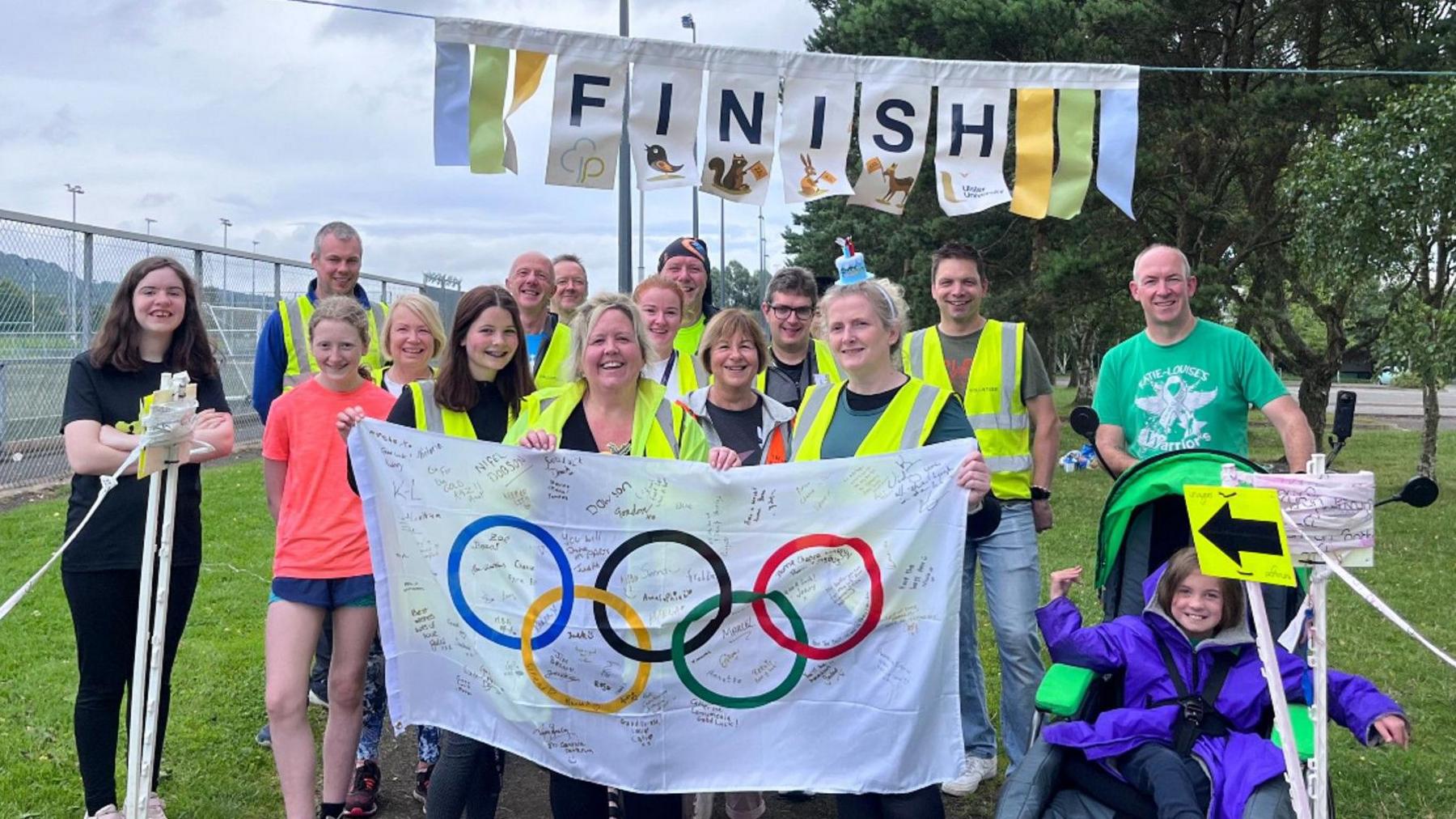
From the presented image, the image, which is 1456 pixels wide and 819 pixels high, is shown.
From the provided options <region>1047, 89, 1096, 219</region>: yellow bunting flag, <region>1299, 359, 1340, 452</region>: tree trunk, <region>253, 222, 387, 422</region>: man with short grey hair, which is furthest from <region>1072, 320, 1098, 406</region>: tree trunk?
<region>253, 222, 387, 422</region>: man with short grey hair

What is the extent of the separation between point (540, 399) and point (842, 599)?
123cm

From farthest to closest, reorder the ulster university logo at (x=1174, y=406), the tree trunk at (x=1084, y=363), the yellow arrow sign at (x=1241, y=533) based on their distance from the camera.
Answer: the tree trunk at (x=1084, y=363)
the ulster university logo at (x=1174, y=406)
the yellow arrow sign at (x=1241, y=533)

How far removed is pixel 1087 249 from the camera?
54.1 ft

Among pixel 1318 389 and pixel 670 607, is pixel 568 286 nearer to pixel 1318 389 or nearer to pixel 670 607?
pixel 670 607

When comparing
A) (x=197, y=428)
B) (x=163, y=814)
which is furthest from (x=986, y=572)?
(x=163, y=814)

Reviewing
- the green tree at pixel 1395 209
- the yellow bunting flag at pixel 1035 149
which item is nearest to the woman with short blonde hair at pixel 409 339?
the yellow bunting flag at pixel 1035 149

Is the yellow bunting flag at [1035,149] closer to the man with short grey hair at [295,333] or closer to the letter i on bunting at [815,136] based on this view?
the letter i on bunting at [815,136]

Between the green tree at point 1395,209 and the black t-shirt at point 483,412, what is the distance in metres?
9.92

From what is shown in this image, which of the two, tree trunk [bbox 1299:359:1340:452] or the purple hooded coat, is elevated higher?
tree trunk [bbox 1299:359:1340:452]

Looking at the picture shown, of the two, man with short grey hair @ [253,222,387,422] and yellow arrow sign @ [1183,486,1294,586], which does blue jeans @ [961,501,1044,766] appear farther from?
man with short grey hair @ [253,222,387,422]

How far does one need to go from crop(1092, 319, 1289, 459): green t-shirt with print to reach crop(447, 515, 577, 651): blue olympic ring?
2202 mm

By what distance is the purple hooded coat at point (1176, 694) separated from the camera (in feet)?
10.4

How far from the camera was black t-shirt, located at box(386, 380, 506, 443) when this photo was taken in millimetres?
3789

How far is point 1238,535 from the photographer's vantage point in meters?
2.86
